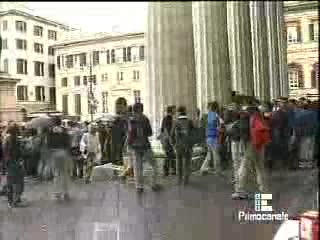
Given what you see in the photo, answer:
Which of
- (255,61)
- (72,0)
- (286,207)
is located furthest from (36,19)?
(286,207)

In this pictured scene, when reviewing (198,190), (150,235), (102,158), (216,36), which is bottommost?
(150,235)

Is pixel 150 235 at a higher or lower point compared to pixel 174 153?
lower

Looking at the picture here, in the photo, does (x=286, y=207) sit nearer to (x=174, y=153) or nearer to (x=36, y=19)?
(x=174, y=153)

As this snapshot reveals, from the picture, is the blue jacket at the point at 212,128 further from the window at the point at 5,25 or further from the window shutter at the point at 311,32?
the window at the point at 5,25

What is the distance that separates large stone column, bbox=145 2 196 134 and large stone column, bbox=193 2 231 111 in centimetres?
5

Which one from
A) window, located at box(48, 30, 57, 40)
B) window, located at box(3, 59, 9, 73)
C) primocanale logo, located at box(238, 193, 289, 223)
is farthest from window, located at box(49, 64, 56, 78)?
primocanale logo, located at box(238, 193, 289, 223)

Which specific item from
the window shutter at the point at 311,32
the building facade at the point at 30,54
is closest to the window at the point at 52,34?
the building facade at the point at 30,54

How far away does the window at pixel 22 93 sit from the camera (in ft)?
12.3

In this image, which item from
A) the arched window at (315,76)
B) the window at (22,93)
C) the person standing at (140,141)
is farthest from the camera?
the window at (22,93)

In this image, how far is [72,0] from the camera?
3.69 metres

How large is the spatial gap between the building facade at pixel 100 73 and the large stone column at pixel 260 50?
739 mm

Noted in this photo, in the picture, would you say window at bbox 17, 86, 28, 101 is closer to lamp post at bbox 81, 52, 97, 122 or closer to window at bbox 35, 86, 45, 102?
window at bbox 35, 86, 45, 102

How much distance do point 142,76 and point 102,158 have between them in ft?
1.99

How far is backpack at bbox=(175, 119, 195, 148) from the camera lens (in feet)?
11.9
